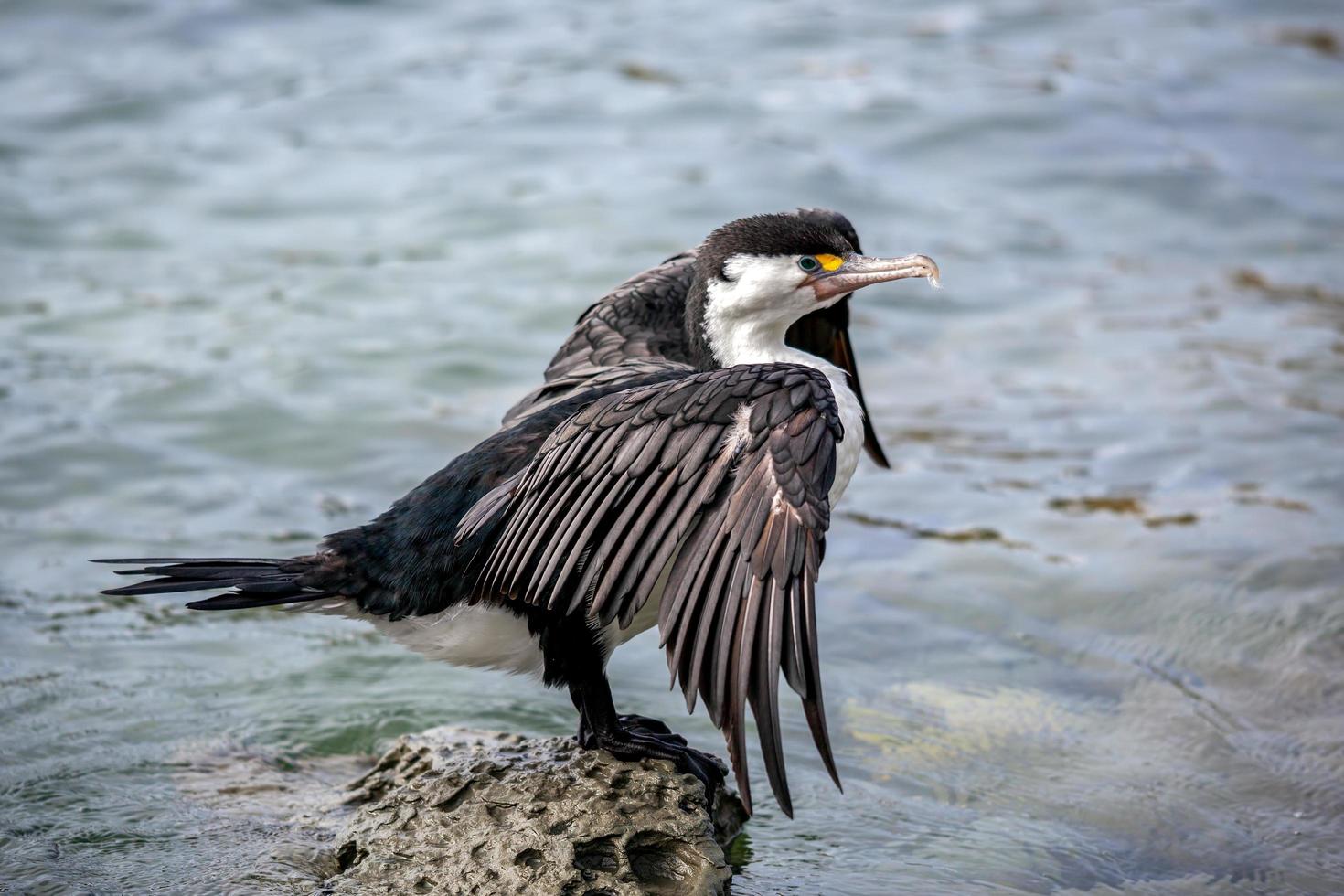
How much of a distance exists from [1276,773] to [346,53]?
1033cm

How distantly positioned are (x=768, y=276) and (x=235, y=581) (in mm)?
1794

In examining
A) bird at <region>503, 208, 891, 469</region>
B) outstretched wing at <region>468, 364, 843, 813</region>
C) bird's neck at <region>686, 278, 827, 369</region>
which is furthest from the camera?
bird at <region>503, 208, 891, 469</region>

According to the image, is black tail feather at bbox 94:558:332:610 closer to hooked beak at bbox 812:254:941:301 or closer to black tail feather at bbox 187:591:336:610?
black tail feather at bbox 187:591:336:610

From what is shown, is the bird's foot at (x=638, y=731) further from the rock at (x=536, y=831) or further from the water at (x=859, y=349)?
the water at (x=859, y=349)

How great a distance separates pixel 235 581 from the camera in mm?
4289

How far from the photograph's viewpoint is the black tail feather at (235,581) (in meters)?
4.20

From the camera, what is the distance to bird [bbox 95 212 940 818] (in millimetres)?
3652

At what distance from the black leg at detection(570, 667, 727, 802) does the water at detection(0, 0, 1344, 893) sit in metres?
0.42

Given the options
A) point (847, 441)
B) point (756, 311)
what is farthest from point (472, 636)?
point (756, 311)

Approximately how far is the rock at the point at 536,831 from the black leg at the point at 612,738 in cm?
3

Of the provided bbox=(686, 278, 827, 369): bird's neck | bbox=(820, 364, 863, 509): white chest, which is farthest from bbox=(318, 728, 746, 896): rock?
bbox=(686, 278, 827, 369): bird's neck

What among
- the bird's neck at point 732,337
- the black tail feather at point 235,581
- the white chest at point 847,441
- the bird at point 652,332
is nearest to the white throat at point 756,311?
the bird's neck at point 732,337

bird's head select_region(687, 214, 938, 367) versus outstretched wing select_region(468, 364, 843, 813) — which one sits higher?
bird's head select_region(687, 214, 938, 367)

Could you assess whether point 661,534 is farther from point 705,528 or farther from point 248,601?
point 248,601
